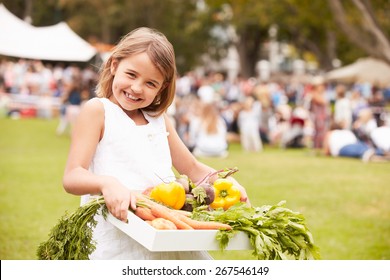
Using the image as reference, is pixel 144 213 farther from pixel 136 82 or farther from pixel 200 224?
pixel 136 82

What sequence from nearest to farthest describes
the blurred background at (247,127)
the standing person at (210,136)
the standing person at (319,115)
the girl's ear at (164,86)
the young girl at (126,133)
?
1. the young girl at (126,133)
2. the girl's ear at (164,86)
3. the blurred background at (247,127)
4. the standing person at (210,136)
5. the standing person at (319,115)

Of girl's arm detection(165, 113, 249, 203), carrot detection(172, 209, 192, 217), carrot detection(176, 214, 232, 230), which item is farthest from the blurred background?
carrot detection(176, 214, 232, 230)

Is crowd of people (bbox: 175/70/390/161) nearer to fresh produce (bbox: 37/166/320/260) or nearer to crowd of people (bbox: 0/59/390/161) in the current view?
crowd of people (bbox: 0/59/390/161)

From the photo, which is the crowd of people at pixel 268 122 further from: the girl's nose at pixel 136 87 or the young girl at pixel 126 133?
the girl's nose at pixel 136 87

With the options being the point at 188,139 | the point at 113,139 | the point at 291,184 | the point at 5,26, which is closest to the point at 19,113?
the point at 5,26

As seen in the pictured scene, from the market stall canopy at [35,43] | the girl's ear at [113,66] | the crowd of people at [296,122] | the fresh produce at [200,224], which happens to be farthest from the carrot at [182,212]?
the market stall canopy at [35,43]

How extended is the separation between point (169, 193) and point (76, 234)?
18.5 inches

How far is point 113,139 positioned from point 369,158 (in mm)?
16812

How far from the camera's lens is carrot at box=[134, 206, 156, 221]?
3441 mm

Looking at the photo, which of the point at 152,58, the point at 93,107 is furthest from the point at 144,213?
the point at 152,58

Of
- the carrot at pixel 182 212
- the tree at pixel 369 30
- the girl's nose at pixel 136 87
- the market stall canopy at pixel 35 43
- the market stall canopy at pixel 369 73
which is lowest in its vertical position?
the market stall canopy at pixel 369 73

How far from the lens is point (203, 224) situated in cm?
342

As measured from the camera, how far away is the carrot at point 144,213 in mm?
3441

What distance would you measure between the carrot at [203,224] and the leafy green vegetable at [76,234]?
364 millimetres
